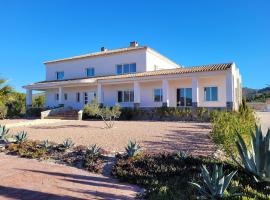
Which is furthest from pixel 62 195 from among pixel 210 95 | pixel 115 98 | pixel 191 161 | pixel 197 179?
pixel 115 98

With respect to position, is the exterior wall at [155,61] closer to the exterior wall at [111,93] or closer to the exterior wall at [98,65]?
the exterior wall at [98,65]

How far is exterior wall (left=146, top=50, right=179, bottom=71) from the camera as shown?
30.2 metres

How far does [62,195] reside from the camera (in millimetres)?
5336

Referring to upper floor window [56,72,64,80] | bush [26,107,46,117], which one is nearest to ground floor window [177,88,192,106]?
bush [26,107,46,117]

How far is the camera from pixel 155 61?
106 ft

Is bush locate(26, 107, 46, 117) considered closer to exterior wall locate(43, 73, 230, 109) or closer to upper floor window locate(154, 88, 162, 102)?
exterior wall locate(43, 73, 230, 109)

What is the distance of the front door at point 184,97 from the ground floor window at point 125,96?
17.9ft

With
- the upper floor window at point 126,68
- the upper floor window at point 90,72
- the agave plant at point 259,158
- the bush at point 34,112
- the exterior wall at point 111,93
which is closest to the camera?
the agave plant at point 259,158

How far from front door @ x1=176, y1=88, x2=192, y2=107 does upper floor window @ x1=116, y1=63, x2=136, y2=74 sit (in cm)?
654

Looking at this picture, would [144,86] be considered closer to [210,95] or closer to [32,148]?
[210,95]

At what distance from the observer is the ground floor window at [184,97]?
2680 cm

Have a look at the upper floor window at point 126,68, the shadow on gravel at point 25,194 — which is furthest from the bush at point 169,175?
the upper floor window at point 126,68

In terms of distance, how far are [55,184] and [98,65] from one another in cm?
2811

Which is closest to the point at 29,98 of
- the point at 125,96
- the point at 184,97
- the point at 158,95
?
the point at 125,96
